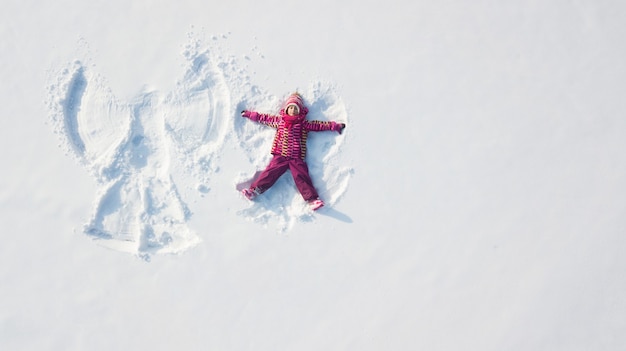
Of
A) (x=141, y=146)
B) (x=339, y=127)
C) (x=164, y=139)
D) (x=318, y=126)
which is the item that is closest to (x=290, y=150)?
(x=318, y=126)

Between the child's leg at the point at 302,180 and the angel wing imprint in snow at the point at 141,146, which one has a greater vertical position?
the child's leg at the point at 302,180

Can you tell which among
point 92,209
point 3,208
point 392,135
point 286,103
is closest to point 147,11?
point 286,103

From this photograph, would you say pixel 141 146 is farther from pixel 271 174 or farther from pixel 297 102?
pixel 297 102

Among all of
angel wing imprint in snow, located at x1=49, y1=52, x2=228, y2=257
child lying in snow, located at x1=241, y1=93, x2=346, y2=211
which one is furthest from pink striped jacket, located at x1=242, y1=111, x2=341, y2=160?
angel wing imprint in snow, located at x1=49, y1=52, x2=228, y2=257

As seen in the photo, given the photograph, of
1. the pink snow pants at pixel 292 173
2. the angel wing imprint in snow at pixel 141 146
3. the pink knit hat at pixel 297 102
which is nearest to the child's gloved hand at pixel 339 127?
the pink knit hat at pixel 297 102

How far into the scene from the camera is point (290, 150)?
3.21 metres

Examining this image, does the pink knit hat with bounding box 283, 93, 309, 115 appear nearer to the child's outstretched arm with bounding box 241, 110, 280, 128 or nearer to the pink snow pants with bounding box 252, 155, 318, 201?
the child's outstretched arm with bounding box 241, 110, 280, 128

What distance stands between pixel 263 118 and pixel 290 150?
0.96ft

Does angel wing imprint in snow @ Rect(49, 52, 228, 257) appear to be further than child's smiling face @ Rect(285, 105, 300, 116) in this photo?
Yes

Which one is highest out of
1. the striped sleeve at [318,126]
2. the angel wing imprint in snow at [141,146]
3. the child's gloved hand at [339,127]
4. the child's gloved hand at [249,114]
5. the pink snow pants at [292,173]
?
the child's gloved hand at [339,127]

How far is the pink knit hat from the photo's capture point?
3.18 meters

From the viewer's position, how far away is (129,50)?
3.31 meters

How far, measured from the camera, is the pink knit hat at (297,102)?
3.18 meters

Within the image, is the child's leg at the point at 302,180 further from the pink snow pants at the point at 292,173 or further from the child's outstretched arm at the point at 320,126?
the child's outstretched arm at the point at 320,126
